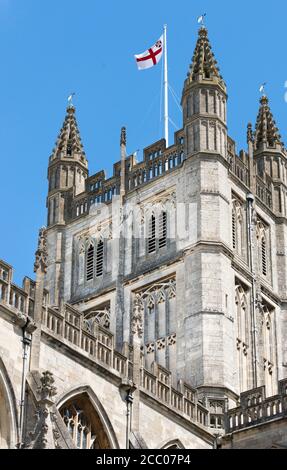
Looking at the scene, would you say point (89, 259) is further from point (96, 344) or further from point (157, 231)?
point (96, 344)

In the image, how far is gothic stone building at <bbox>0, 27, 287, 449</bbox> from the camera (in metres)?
31.3

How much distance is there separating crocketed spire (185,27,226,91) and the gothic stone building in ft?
0.22

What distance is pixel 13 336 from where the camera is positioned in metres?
29.3

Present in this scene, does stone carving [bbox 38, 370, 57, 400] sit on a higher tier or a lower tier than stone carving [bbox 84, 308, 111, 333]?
lower

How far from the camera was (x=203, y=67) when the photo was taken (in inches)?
1868

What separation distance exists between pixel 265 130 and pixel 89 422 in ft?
72.9

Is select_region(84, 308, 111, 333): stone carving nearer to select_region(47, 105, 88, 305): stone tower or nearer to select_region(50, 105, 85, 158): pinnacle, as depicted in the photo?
select_region(47, 105, 88, 305): stone tower

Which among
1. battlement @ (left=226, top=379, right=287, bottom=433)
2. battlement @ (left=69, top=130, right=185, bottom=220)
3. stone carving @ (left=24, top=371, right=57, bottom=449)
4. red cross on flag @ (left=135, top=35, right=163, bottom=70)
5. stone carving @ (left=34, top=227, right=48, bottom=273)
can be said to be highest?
red cross on flag @ (left=135, top=35, right=163, bottom=70)

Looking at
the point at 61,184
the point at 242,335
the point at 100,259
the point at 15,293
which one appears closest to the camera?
the point at 15,293

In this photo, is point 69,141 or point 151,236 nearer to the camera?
point 151,236

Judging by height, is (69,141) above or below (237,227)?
above

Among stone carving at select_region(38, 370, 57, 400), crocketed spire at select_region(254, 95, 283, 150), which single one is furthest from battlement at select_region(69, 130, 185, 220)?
stone carving at select_region(38, 370, 57, 400)

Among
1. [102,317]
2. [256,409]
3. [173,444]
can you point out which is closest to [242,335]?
[102,317]
